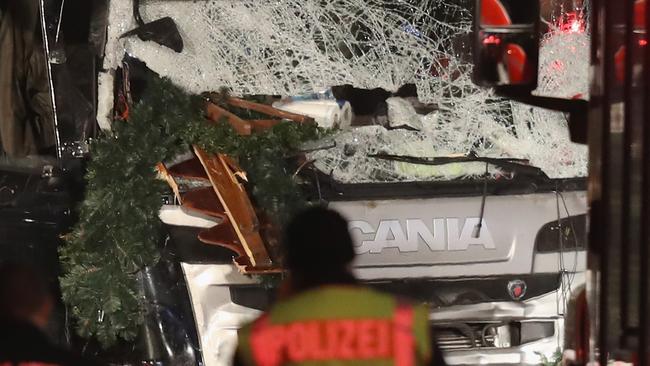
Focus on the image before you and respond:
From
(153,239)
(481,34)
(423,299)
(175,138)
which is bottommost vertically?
(423,299)

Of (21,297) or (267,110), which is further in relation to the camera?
(267,110)

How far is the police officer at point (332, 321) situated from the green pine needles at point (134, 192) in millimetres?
2395

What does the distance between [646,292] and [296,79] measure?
2.97 m

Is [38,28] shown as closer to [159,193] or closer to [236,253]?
[159,193]

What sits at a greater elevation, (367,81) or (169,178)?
(367,81)

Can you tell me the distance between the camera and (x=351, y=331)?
348 cm

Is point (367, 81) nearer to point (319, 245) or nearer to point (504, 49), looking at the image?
point (504, 49)

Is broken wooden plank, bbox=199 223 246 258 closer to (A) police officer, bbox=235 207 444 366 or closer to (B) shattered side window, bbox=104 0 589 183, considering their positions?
(B) shattered side window, bbox=104 0 589 183

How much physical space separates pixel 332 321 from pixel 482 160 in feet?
9.25

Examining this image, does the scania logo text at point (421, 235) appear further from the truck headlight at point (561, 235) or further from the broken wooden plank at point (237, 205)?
the broken wooden plank at point (237, 205)

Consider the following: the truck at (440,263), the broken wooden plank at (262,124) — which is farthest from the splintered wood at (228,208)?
the broken wooden plank at (262,124)

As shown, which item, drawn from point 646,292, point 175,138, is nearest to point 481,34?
point 646,292

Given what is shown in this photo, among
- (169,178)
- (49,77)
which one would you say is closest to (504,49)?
(169,178)

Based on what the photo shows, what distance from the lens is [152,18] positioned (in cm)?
613
